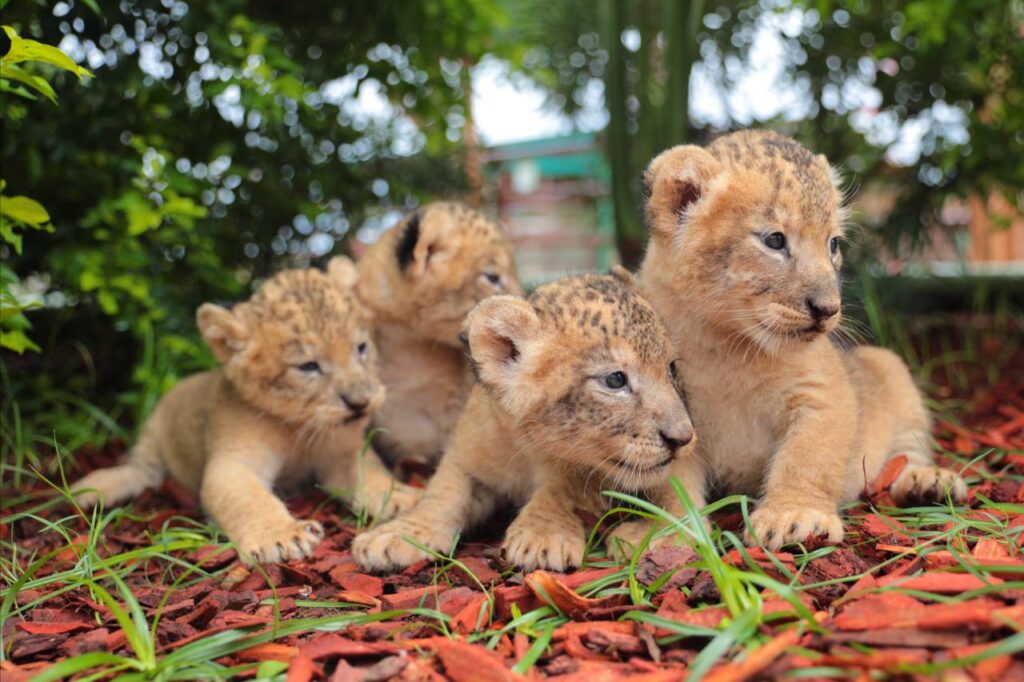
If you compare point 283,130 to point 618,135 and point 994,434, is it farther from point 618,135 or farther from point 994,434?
point 994,434

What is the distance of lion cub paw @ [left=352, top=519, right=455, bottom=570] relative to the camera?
372cm

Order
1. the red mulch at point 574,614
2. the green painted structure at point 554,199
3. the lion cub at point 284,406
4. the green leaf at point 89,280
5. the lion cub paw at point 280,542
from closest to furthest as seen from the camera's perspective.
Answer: the red mulch at point 574,614
the lion cub paw at point 280,542
the lion cub at point 284,406
the green leaf at point 89,280
the green painted structure at point 554,199

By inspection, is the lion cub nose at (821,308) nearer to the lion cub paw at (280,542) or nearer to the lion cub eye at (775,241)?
the lion cub eye at (775,241)

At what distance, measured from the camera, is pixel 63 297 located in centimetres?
621

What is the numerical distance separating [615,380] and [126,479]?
289cm

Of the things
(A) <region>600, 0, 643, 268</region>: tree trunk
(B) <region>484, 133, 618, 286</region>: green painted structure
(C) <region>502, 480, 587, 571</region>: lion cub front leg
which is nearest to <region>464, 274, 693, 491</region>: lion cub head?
(C) <region>502, 480, 587, 571</region>: lion cub front leg

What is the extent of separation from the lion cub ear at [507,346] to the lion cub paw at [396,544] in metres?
0.59

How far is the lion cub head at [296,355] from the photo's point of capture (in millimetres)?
4742

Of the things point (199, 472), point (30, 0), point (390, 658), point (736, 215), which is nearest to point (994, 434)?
point (736, 215)

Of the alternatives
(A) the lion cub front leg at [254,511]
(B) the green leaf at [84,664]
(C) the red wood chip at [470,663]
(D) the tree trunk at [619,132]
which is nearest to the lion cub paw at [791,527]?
(C) the red wood chip at [470,663]

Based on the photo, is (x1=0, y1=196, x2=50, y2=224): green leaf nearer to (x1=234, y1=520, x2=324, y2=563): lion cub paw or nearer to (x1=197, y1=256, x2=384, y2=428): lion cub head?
(x1=197, y1=256, x2=384, y2=428): lion cub head

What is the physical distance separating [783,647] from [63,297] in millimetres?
5216

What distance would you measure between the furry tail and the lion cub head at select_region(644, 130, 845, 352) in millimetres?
2880

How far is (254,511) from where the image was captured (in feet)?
14.1
